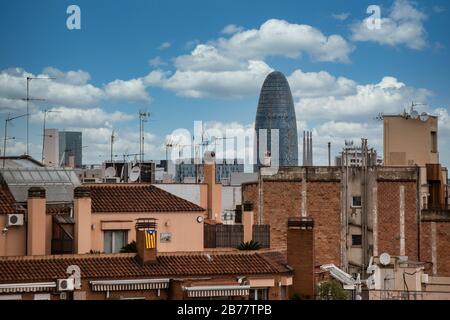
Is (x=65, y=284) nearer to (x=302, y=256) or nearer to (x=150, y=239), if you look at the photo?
(x=150, y=239)

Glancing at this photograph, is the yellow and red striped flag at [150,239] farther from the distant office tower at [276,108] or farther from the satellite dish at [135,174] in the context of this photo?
the distant office tower at [276,108]

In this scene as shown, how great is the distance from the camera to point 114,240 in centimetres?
2114

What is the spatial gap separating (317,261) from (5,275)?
18213 millimetres

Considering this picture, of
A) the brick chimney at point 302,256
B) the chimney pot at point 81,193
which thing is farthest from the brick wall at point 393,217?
the chimney pot at point 81,193

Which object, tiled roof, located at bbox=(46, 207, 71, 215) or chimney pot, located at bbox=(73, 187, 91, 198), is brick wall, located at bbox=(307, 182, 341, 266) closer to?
tiled roof, located at bbox=(46, 207, 71, 215)

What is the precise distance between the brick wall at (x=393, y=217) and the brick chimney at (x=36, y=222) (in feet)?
57.0

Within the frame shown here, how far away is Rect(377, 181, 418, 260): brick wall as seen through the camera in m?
34.0

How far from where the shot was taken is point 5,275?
1672 centimetres

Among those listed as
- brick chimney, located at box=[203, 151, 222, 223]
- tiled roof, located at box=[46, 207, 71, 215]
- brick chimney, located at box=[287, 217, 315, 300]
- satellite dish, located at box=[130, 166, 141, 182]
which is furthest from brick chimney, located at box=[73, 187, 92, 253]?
satellite dish, located at box=[130, 166, 141, 182]

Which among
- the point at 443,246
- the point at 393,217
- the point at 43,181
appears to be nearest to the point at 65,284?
the point at 43,181

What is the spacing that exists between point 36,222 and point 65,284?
2836 mm

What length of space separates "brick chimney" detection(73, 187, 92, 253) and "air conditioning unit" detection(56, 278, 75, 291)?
116 inches

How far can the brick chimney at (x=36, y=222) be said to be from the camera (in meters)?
19.1
